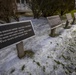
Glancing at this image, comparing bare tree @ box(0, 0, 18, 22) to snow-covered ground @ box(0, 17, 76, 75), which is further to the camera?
bare tree @ box(0, 0, 18, 22)

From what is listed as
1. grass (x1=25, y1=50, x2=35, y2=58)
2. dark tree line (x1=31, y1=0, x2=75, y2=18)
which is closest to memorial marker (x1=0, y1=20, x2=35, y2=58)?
grass (x1=25, y1=50, x2=35, y2=58)

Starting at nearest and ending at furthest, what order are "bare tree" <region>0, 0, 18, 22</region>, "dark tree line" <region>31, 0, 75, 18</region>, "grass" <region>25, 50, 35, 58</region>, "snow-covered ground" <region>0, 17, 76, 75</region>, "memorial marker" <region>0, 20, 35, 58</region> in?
"memorial marker" <region>0, 20, 35, 58</region> < "snow-covered ground" <region>0, 17, 76, 75</region> < "grass" <region>25, 50, 35, 58</region> < "bare tree" <region>0, 0, 18, 22</region> < "dark tree line" <region>31, 0, 75, 18</region>

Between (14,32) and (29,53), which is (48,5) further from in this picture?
(14,32)

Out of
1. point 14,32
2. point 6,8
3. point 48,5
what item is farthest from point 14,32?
point 48,5

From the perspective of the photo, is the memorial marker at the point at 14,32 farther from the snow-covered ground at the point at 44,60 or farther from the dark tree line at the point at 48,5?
the dark tree line at the point at 48,5

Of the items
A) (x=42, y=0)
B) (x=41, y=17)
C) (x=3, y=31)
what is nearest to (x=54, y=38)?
(x=3, y=31)

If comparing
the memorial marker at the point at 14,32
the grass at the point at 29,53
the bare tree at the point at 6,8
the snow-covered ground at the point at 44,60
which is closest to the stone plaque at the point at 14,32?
the memorial marker at the point at 14,32

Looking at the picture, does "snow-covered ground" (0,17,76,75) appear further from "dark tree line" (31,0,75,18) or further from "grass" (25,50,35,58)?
"dark tree line" (31,0,75,18)

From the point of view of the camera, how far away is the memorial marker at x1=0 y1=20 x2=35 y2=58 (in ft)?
10.2

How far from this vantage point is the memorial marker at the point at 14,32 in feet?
10.2

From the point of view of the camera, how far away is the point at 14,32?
3.41 m

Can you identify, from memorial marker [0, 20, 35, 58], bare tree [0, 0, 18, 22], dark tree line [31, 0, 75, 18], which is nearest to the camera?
memorial marker [0, 20, 35, 58]

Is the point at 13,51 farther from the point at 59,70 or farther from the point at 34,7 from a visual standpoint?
the point at 34,7

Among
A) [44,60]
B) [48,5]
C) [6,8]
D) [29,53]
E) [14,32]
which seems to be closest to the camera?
[14,32]
